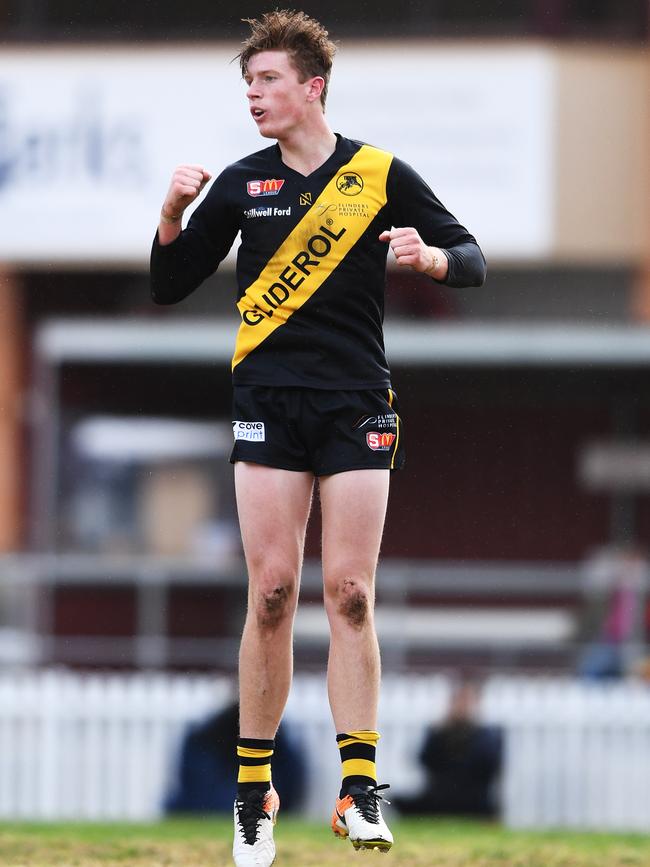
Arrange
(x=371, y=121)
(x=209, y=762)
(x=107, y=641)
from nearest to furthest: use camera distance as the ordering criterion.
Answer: (x=209, y=762) < (x=371, y=121) < (x=107, y=641)

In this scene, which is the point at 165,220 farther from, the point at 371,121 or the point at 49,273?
the point at 49,273

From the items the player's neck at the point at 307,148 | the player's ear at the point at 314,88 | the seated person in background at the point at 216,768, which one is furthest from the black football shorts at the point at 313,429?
the seated person in background at the point at 216,768

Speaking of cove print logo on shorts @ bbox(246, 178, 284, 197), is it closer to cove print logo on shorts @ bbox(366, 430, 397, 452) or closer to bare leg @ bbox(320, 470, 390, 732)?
cove print logo on shorts @ bbox(366, 430, 397, 452)

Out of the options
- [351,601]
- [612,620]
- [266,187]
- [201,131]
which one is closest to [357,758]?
[351,601]

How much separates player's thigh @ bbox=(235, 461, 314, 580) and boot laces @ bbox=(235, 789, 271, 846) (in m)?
0.76

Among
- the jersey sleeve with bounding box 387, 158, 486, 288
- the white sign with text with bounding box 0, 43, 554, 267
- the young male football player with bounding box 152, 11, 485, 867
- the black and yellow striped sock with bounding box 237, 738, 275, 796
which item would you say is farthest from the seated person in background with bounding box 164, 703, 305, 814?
the jersey sleeve with bounding box 387, 158, 486, 288

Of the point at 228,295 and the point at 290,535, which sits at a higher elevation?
the point at 228,295

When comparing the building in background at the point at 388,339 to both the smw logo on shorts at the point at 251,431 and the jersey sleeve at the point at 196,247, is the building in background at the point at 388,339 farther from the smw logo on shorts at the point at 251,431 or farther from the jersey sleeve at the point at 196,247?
the smw logo on shorts at the point at 251,431

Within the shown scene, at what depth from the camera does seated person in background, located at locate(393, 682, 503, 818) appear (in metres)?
14.4

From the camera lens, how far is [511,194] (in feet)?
59.4

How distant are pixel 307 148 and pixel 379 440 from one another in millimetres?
1035

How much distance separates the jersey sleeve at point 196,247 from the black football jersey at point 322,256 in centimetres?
1

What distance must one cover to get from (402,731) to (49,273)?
732cm

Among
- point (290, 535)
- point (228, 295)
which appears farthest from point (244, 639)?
point (228, 295)
